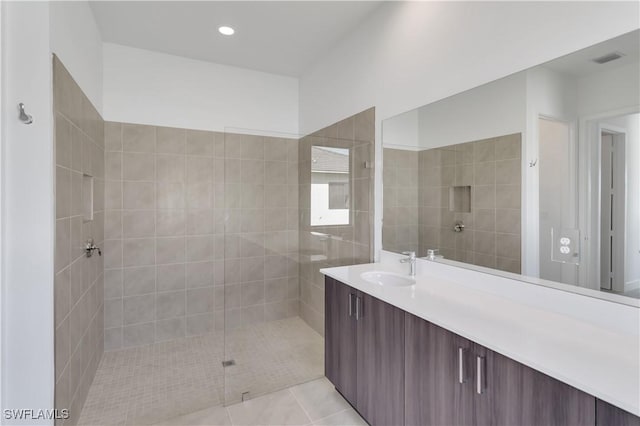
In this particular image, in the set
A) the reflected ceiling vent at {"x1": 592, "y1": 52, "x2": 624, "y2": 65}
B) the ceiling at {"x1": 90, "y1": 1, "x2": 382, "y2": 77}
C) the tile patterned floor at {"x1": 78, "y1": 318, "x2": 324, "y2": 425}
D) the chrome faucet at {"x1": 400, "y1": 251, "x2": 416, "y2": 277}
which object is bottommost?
the tile patterned floor at {"x1": 78, "y1": 318, "x2": 324, "y2": 425}

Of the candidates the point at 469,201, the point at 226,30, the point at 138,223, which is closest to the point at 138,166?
the point at 138,223

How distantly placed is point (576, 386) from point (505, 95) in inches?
52.7

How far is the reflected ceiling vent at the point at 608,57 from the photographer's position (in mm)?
1191

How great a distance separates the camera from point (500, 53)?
5.18 ft

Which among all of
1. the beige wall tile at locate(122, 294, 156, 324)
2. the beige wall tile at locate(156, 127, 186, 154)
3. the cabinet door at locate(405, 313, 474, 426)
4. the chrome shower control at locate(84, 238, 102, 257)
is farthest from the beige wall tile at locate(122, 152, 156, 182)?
the cabinet door at locate(405, 313, 474, 426)

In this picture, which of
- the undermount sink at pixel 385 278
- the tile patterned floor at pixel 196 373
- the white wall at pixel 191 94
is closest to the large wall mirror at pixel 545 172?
the undermount sink at pixel 385 278

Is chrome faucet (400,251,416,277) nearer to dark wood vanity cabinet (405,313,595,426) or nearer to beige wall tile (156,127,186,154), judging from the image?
dark wood vanity cabinet (405,313,595,426)

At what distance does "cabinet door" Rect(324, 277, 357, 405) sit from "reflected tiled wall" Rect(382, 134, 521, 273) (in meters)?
0.58

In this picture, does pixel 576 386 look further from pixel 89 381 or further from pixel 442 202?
pixel 89 381

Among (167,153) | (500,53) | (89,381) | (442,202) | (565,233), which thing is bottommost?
(89,381)

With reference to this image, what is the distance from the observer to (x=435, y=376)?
1341 millimetres

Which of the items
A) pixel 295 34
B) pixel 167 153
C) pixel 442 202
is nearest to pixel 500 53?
pixel 442 202

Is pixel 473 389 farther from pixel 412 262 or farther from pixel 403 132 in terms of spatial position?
pixel 403 132

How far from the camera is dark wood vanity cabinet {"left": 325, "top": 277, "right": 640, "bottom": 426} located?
3.10 feet
